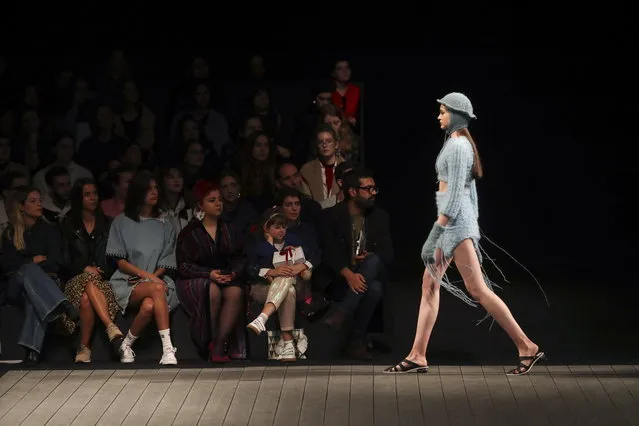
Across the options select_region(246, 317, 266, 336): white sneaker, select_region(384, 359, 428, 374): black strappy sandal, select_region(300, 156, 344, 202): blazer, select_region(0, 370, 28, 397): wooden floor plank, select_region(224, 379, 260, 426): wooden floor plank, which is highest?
select_region(300, 156, 344, 202): blazer

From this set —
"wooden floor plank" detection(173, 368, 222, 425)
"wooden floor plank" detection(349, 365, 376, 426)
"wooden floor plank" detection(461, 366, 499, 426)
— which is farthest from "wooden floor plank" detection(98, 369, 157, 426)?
"wooden floor plank" detection(461, 366, 499, 426)

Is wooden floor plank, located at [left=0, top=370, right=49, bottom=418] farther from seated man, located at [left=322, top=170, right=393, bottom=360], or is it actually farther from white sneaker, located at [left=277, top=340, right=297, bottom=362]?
seated man, located at [left=322, top=170, right=393, bottom=360]

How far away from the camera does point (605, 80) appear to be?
1409 centimetres

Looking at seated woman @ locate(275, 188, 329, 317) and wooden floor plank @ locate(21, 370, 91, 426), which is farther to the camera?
seated woman @ locate(275, 188, 329, 317)

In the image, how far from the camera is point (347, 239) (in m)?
10.6

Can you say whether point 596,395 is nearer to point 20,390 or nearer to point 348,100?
point 20,390

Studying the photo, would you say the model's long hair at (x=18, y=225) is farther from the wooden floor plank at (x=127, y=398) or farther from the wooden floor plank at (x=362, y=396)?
the wooden floor plank at (x=362, y=396)

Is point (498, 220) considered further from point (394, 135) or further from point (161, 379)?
point (161, 379)

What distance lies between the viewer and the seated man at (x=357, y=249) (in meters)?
10.5

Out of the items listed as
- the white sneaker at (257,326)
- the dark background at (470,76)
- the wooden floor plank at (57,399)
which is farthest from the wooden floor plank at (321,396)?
the dark background at (470,76)

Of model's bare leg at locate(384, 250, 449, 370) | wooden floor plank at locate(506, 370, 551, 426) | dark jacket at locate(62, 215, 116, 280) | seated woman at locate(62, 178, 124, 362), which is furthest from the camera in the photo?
dark jacket at locate(62, 215, 116, 280)

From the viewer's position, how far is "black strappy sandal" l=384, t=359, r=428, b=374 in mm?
9891

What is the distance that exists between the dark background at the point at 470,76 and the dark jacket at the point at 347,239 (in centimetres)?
278

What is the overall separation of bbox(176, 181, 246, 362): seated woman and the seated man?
0.54m
